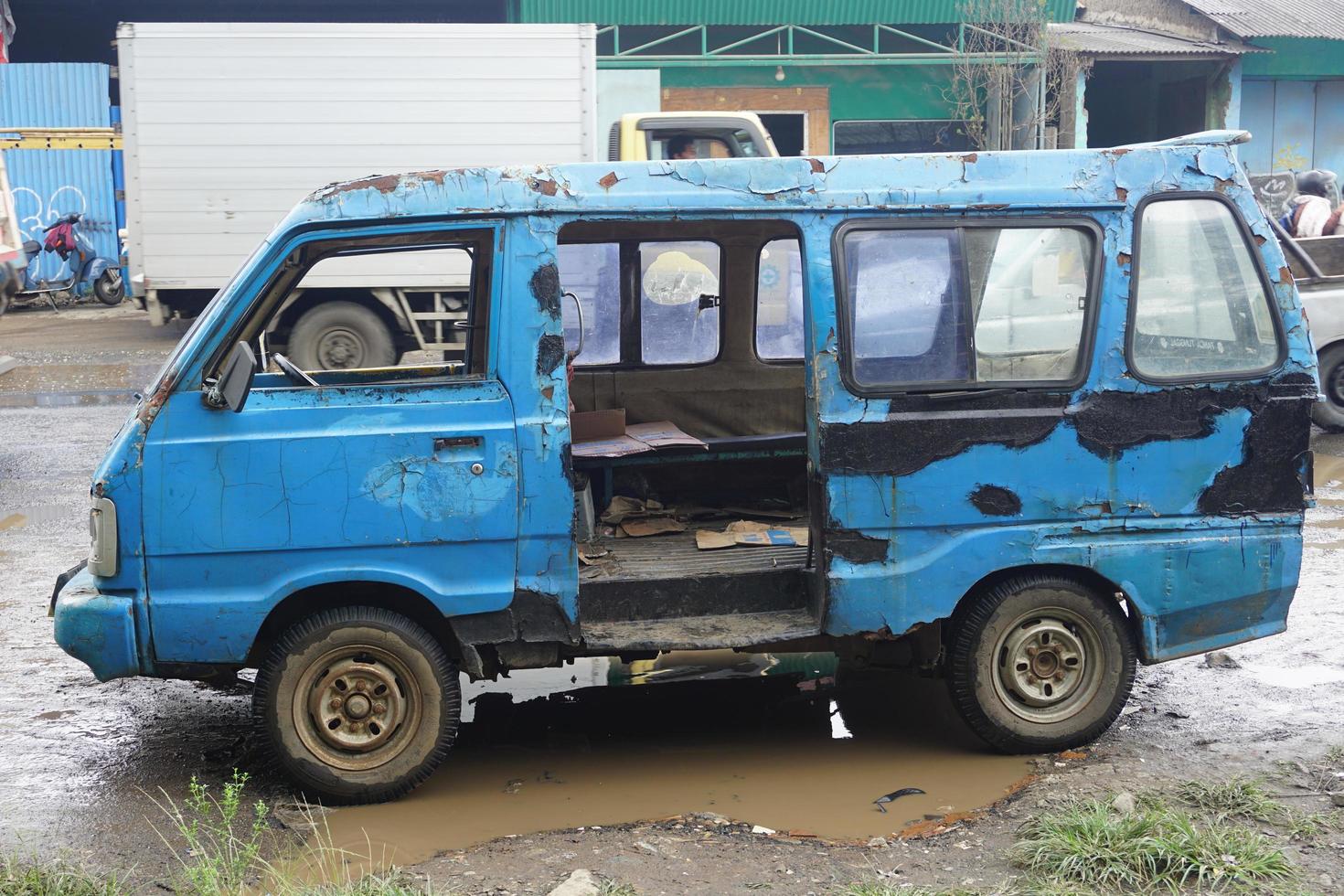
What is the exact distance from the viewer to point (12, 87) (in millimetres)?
21688

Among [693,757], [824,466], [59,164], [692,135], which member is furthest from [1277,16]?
[693,757]

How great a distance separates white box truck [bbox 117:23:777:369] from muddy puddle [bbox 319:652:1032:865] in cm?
A: 792

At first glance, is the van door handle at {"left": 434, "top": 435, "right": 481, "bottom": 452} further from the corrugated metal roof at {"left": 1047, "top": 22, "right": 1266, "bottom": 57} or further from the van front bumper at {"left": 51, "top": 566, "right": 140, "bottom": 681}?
the corrugated metal roof at {"left": 1047, "top": 22, "right": 1266, "bottom": 57}

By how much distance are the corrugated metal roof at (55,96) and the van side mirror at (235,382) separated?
19695 millimetres

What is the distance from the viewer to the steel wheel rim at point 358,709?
14.9 ft

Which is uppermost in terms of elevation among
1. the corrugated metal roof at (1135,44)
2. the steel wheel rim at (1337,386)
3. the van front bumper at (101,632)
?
the corrugated metal roof at (1135,44)

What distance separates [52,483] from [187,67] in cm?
562

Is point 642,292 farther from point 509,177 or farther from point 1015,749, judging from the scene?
point 1015,749

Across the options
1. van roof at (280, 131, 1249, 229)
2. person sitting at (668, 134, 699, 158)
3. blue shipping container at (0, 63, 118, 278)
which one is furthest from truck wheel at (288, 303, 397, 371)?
blue shipping container at (0, 63, 118, 278)

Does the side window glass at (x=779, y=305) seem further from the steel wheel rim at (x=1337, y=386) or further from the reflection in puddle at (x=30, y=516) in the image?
the steel wheel rim at (x=1337, y=386)

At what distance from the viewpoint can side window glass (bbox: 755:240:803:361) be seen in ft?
21.0

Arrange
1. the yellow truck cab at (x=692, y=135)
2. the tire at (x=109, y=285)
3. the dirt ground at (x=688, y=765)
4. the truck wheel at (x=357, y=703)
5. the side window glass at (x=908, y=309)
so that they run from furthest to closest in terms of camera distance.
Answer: the tire at (x=109, y=285), the yellow truck cab at (x=692, y=135), the side window glass at (x=908, y=309), the truck wheel at (x=357, y=703), the dirt ground at (x=688, y=765)

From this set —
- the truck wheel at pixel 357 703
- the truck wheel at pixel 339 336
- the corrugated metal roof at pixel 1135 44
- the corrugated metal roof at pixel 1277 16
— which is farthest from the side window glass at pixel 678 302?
the corrugated metal roof at pixel 1277 16

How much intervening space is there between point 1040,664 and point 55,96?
2130 centimetres
